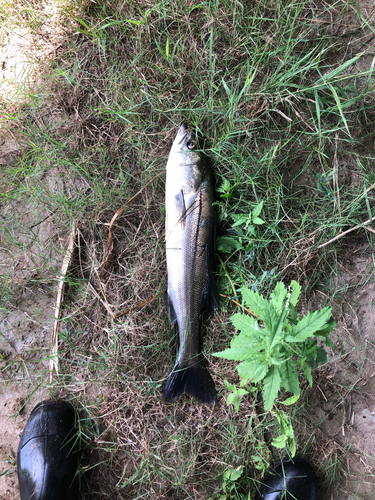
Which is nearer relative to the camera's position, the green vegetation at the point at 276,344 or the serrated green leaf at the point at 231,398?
the green vegetation at the point at 276,344

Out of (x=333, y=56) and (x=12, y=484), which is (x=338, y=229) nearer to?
(x=333, y=56)

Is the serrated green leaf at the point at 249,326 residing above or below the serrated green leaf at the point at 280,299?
below

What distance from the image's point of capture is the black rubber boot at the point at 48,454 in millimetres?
2510

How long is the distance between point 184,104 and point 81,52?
3.27 feet

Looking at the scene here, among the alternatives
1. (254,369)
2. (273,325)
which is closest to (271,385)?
(254,369)

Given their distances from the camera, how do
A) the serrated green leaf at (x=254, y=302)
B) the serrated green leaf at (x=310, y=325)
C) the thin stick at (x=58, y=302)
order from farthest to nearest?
the thin stick at (x=58, y=302), the serrated green leaf at (x=254, y=302), the serrated green leaf at (x=310, y=325)

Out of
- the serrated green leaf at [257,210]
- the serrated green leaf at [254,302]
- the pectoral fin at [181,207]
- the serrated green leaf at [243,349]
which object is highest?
the pectoral fin at [181,207]

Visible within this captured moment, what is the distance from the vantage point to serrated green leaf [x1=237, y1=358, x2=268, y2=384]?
1856 millimetres

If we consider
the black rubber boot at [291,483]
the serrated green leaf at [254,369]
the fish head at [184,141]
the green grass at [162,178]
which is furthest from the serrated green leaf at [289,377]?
the fish head at [184,141]

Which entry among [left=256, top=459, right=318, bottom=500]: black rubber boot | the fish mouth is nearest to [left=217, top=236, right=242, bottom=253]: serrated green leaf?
the fish mouth

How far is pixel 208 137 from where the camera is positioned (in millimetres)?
2631

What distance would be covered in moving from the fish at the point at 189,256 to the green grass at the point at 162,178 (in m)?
0.14

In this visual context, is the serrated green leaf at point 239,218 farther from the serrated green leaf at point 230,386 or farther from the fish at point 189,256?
the serrated green leaf at point 230,386

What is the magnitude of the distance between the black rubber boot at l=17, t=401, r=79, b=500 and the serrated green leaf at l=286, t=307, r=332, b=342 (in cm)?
195
